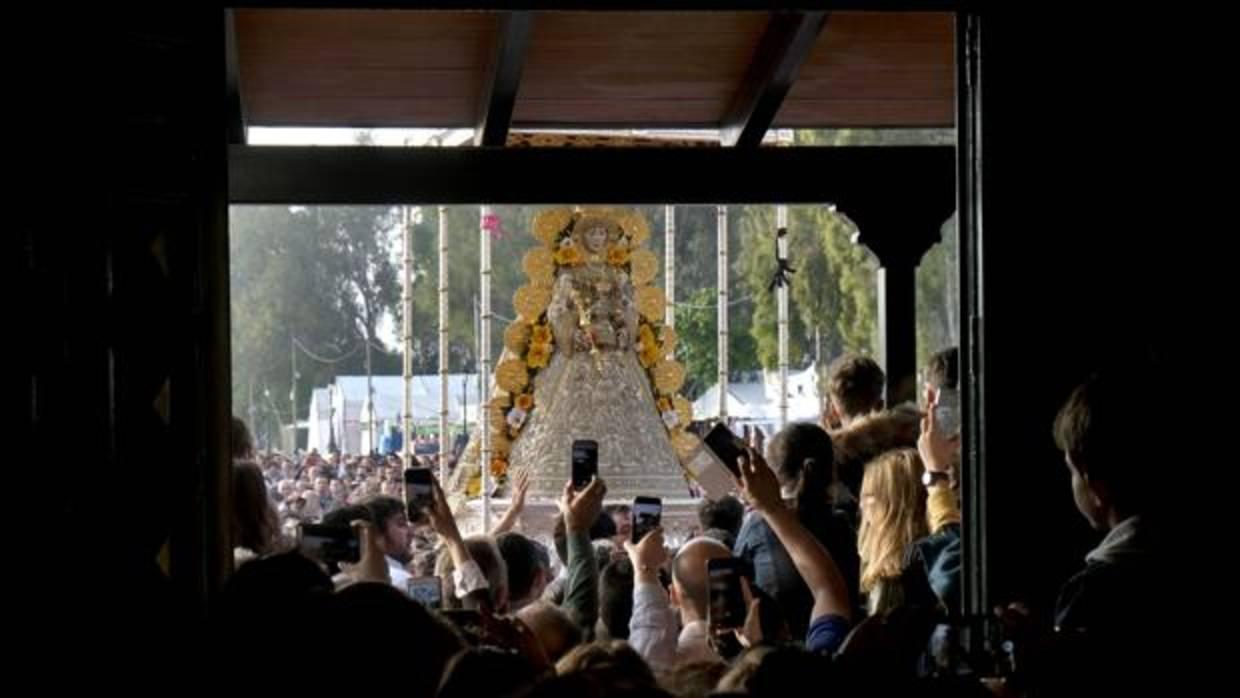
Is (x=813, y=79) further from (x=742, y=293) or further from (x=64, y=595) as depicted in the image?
(x=742, y=293)

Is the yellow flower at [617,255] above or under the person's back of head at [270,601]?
above

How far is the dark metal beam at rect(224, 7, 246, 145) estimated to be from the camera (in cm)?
741

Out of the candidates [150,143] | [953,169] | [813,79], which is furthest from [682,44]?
[150,143]

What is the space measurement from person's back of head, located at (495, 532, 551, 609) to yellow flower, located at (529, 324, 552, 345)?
8.81m

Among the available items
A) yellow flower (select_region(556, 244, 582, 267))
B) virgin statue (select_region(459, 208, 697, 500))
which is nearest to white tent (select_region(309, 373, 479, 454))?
virgin statue (select_region(459, 208, 697, 500))

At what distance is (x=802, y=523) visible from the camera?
701 centimetres

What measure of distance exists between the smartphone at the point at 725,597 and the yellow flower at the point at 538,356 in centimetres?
1133

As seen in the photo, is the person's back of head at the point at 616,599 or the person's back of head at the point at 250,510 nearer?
the person's back of head at the point at 250,510

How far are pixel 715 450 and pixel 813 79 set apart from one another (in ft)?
6.07

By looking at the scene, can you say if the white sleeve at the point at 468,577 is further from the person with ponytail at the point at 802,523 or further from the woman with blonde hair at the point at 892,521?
the woman with blonde hair at the point at 892,521

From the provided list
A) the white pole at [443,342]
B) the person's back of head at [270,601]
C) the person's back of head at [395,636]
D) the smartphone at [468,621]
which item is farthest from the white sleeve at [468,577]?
the white pole at [443,342]

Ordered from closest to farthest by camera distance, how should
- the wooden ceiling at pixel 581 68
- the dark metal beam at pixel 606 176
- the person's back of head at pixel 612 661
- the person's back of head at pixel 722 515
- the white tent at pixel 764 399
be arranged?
the person's back of head at pixel 612 661 → the wooden ceiling at pixel 581 68 → the dark metal beam at pixel 606 176 → the person's back of head at pixel 722 515 → the white tent at pixel 764 399

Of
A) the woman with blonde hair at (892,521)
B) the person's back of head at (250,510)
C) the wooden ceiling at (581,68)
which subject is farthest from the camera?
the wooden ceiling at (581,68)

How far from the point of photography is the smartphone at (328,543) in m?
6.12
